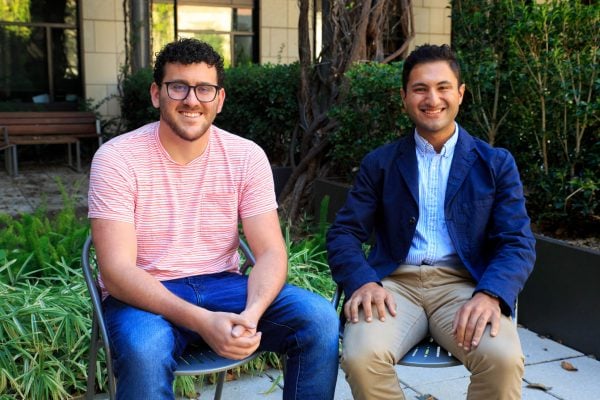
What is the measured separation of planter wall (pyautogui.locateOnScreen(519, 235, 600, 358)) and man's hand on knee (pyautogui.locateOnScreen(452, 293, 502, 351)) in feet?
5.11

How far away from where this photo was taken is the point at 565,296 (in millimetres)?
3986

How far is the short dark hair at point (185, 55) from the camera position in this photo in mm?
2639

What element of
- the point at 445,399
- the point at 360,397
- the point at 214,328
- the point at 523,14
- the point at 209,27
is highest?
the point at 209,27

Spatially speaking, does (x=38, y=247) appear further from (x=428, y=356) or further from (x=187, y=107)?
(x=428, y=356)

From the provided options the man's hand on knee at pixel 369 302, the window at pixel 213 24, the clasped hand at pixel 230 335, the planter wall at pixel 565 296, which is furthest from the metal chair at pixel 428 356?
the window at pixel 213 24

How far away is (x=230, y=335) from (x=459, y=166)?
116cm

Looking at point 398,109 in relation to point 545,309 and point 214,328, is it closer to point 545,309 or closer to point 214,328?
point 545,309

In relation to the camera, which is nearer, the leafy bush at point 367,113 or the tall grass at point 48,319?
the tall grass at point 48,319

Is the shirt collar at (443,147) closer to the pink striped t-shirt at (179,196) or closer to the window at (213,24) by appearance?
the pink striped t-shirt at (179,196)

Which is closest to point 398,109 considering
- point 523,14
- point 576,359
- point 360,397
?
point 523,14

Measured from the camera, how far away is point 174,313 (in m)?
2.42

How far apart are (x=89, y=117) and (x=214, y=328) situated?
8.89 meters

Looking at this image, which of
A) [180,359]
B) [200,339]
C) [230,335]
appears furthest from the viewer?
[200,339]

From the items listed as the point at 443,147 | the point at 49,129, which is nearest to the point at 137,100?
the point at 49,129
